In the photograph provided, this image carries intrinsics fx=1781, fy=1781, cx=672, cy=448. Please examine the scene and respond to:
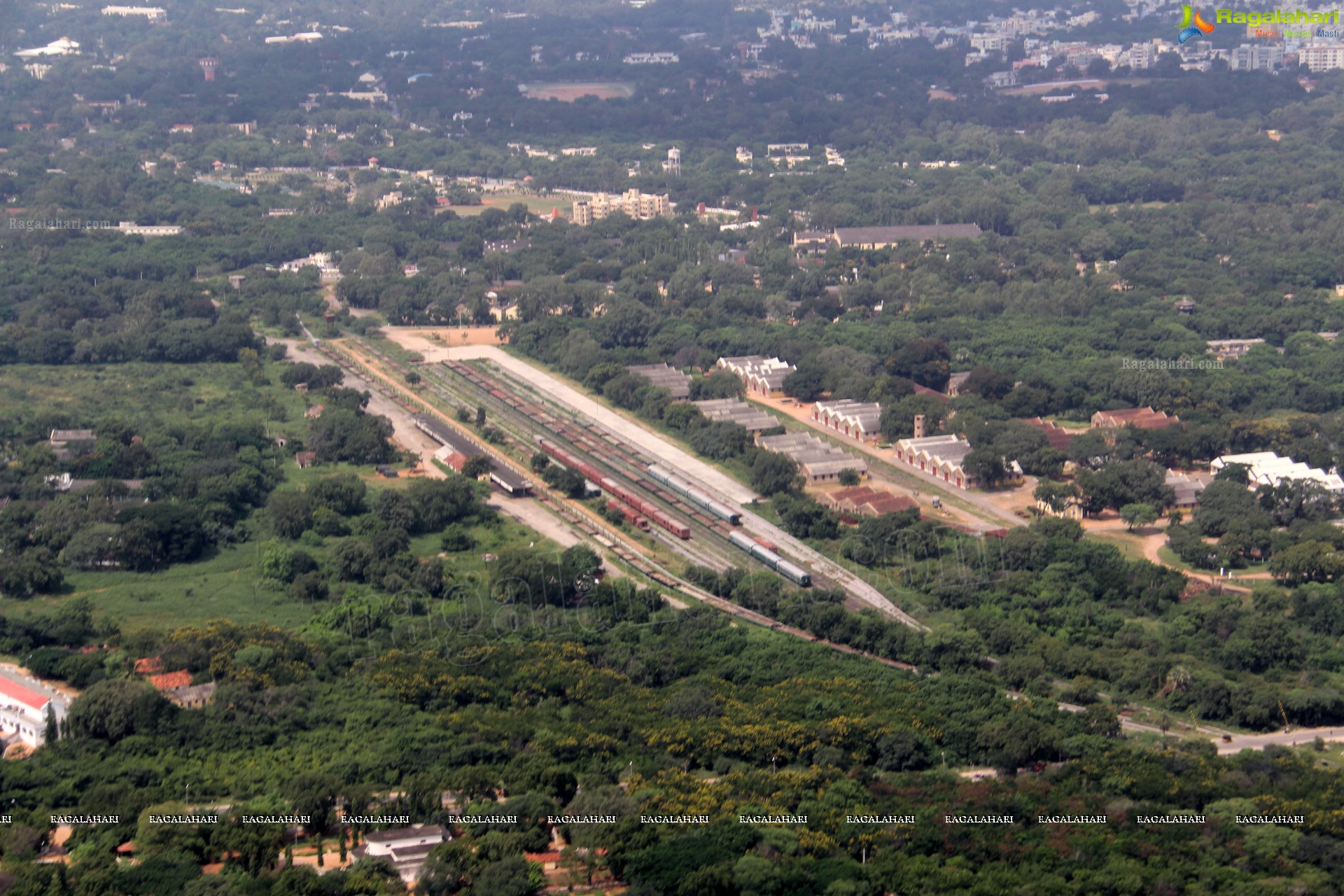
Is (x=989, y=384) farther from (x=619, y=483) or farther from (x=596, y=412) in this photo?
(x=619, y=483)

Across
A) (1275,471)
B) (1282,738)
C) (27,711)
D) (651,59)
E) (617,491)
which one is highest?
(27,711)

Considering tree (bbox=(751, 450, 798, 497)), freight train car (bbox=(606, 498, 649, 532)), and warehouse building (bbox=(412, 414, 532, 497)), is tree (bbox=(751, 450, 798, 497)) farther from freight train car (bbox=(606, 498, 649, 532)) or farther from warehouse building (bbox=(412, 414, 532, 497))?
warehouse building (bbox=(412, 414, 532, 497))

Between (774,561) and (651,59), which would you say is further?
(651,59)

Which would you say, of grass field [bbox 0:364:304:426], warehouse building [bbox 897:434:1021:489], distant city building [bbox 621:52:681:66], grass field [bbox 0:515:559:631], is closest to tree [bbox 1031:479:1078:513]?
warehouse building [bbox 897:434:1021:489]

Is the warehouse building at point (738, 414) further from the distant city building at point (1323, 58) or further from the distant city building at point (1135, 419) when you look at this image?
the distant city building at point (1323, 58)

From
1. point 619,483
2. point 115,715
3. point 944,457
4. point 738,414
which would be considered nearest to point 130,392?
point 619,483

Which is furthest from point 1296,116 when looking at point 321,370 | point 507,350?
point 321,370
